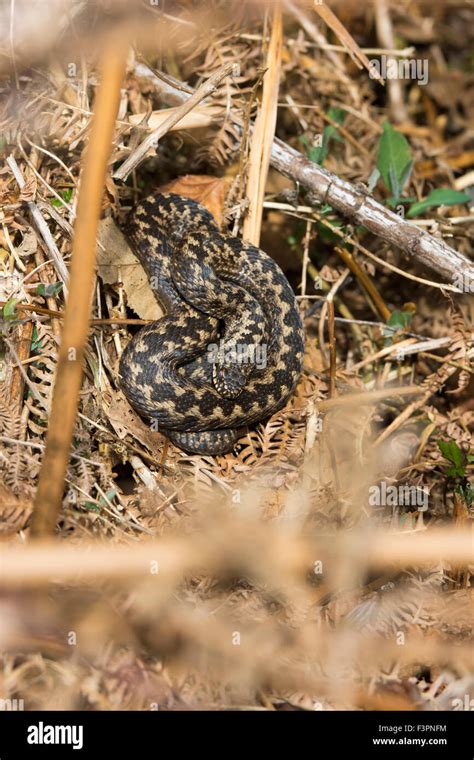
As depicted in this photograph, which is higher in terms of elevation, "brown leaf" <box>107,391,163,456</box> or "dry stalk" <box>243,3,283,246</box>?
"dry stalk" <box>243,3,283,246</box>

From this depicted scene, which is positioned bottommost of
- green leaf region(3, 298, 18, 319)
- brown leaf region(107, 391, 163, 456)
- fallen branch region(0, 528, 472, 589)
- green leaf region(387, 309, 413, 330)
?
fallen branch region(0, 528, 472, 589)

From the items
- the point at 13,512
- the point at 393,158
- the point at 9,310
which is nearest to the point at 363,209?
the point at 393,158

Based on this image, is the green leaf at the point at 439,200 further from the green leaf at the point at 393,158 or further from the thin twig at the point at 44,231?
the thin twig at the point at 44,231

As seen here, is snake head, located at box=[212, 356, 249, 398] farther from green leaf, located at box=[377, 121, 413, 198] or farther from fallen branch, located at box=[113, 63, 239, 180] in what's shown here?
green leaf, located at box=[377, 121, 413, 198]

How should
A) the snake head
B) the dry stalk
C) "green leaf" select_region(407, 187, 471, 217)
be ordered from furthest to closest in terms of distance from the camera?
"green leaf" select_region(407, 187, 471, 217)
the dry stalk
the snake head

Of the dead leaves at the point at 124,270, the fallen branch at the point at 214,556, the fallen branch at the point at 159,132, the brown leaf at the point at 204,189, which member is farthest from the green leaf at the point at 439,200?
the fallen branch at the point at 214,556

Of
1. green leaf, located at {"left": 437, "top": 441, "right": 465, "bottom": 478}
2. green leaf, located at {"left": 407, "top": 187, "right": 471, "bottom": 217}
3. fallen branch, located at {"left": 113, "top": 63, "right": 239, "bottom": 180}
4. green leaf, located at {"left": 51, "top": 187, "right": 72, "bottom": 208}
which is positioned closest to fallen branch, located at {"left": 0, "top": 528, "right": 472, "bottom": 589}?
green leaf, located at {"left": 437, "top": 441, "right": 465, "bottom": 478}
